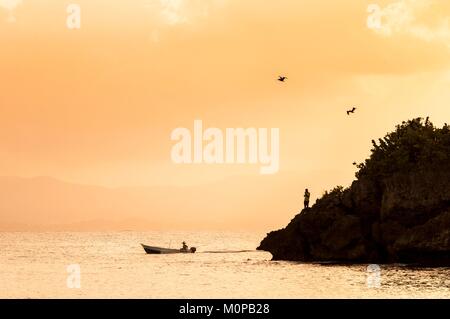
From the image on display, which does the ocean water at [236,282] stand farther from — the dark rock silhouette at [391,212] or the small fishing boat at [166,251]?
the small fishing boat at [166,251]

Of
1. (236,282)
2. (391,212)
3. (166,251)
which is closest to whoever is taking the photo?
(236,282)

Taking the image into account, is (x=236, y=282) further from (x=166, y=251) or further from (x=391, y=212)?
(x=166, y=251)

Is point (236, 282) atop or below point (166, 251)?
below

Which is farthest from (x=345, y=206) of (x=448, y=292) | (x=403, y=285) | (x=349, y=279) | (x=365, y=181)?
(x=448, y=292)

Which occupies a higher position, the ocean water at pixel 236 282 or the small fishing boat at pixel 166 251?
the small fishing boat at pixel 166 251

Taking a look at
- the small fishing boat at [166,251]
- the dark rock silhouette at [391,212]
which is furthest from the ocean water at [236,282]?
the small fishing boat at [166,251]

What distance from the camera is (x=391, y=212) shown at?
91.2 m

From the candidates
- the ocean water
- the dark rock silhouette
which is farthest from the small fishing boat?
the dark rock silhouette

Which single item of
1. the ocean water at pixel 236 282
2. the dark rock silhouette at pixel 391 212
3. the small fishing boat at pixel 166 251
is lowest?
the ocean water at pixel 236 282

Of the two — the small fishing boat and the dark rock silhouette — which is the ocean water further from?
the small fishing boat

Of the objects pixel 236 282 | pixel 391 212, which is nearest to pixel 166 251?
pixel 391 212

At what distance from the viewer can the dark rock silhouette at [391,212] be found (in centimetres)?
8881
